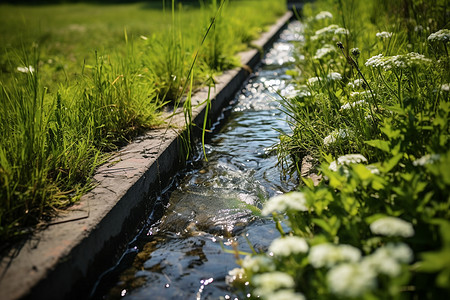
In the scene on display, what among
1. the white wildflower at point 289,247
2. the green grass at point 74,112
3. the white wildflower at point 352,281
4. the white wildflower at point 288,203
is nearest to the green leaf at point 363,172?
the white wildflower at point 288,203

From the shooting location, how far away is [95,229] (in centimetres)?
161

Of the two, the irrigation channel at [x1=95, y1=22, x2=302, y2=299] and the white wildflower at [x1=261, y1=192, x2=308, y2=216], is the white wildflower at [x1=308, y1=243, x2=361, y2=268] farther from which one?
the irrigation channel at [x1=95, y1=22, x2=302, y2=299]

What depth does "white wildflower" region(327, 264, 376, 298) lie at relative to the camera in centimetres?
85

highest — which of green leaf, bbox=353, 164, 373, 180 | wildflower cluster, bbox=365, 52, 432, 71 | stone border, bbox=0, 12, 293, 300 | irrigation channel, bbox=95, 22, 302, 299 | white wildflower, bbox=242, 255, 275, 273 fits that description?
wildflower cluster, bbox=365, 52, 432, 71

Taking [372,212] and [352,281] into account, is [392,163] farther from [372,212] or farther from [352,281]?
[352,281]

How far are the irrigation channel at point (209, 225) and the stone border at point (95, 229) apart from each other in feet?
0.35

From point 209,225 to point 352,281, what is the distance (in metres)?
1.21

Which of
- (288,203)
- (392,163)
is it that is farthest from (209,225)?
(392,163)

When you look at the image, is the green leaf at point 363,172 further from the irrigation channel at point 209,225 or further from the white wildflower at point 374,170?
the irrigation channel at point 209,225

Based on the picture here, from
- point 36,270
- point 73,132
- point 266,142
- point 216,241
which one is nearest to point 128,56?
point 73,132

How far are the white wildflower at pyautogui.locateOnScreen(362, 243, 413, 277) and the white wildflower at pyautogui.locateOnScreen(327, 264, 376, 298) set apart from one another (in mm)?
31

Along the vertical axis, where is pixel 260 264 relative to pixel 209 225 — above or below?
above

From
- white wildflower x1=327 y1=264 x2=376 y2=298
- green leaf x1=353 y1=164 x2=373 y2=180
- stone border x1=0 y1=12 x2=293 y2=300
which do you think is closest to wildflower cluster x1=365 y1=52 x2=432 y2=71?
green leaf x1=353 y1=164 x2=373 y2=180

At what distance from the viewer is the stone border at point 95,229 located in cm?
135
